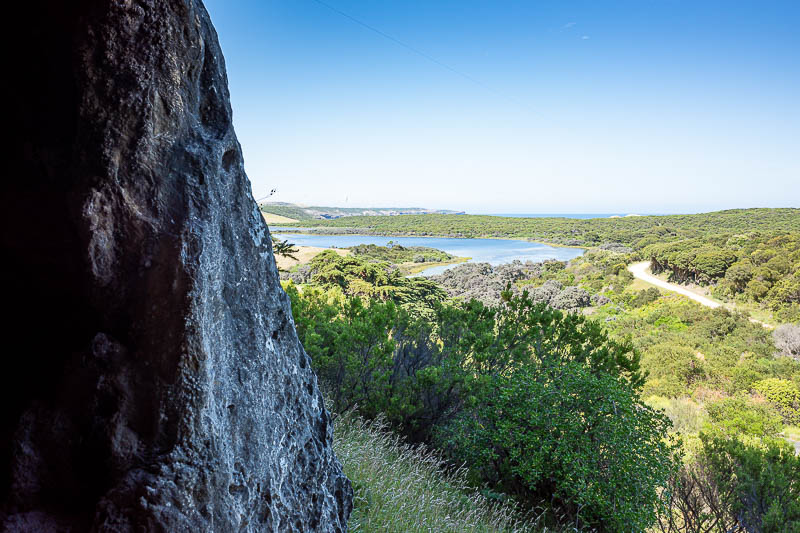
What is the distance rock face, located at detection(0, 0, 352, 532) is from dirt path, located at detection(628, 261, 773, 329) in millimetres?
32331

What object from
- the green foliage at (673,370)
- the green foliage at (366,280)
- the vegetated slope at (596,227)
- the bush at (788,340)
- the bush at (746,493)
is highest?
the vegetated slope at (596,227)

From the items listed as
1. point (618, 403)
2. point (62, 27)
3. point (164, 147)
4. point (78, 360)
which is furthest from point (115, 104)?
point (618, 403)

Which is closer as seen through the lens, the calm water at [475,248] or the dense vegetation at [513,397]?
the dense vegetation at [513,397]

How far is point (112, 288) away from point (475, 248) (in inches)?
1707

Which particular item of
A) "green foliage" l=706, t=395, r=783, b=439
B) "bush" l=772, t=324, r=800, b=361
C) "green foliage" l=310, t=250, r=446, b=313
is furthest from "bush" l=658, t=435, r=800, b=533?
"bush" l=772, t=324, r=800, b=361

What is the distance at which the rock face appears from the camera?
150cm

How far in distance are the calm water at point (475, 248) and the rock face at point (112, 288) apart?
3071 centimetres

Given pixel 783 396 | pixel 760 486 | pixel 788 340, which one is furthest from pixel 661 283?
pixel 760 486

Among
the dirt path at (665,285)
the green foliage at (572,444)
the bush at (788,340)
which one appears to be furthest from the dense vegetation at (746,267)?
the green foliage at (572,444)

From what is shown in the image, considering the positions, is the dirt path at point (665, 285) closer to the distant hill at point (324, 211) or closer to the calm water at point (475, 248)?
the calm water at point (475, 248)

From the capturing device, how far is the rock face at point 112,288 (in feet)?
4.93

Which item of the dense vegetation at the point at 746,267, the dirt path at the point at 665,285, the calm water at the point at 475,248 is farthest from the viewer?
the calm water at the point at 475,248

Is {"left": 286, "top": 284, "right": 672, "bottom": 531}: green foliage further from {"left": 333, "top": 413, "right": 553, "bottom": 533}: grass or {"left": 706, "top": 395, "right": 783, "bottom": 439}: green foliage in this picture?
{"left": 706, "top": 395, "right": 783, "bottom": 439}: green foliage

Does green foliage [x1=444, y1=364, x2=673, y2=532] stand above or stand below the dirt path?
above
